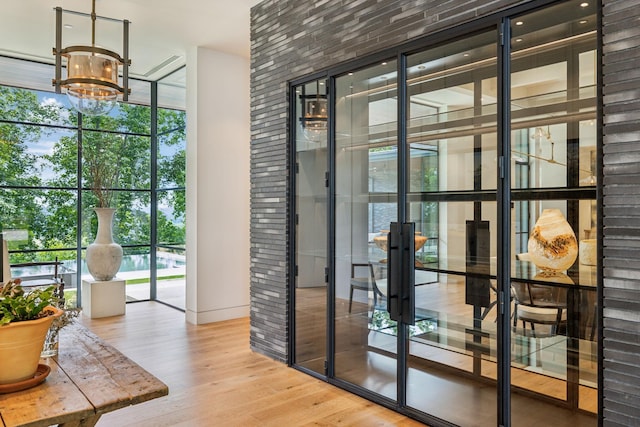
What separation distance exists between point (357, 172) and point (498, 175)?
1.14 m

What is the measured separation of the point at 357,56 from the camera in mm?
3293

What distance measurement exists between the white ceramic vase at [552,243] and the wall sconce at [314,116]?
1.80 meters

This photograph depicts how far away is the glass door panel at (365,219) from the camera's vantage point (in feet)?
10.3

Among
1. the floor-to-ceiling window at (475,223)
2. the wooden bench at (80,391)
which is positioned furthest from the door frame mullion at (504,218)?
the wooden bench at (80,391)

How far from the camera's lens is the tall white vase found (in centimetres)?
580

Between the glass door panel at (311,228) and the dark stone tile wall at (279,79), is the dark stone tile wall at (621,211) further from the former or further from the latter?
the glass door panel at (311,228)

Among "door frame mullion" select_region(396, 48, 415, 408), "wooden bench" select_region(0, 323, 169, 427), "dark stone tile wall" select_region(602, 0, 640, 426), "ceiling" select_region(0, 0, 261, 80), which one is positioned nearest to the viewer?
"wooden bench" select_region(0, 323, 169, 427)

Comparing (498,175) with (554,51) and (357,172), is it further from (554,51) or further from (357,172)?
(357,172)

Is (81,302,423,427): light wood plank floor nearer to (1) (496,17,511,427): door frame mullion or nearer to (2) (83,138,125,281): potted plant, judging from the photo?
(1) (496,17,511,427): door frame mullion

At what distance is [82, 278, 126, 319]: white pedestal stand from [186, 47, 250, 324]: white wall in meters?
1.02

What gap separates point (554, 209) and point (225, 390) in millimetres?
2490

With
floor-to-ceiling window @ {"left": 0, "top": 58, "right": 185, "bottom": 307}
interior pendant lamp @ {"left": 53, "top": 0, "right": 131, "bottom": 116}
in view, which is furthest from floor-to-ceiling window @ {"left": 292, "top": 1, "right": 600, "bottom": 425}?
floor-to-ceiling window @ {"left": 0, "top": 58, "right": 185, "bottom": 307}

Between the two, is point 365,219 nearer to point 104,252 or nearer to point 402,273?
point 402,273

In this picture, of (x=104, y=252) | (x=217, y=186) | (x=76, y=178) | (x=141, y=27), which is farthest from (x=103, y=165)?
(x=141, y=27)
